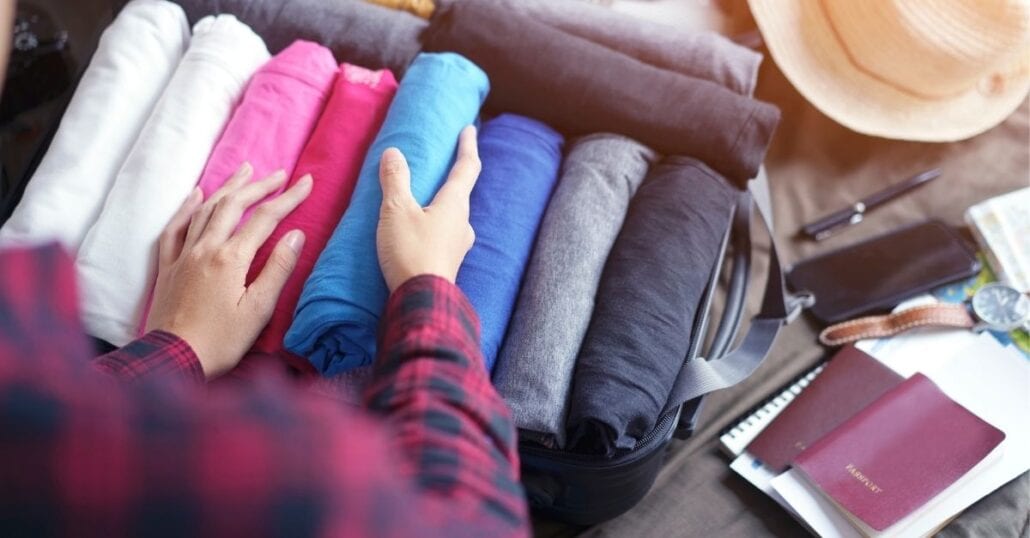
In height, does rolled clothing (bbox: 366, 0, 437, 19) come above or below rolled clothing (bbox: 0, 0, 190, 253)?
above

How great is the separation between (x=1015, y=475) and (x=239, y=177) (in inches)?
32.4

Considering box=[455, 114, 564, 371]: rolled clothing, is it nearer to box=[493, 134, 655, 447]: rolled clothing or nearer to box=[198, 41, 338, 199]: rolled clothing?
box=[493, 134, 655, 447]: rolled clothing

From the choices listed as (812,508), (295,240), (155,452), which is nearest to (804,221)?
(812,508)

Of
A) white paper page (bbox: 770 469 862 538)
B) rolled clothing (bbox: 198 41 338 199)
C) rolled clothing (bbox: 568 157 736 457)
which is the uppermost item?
rolled clothing (bbox: 198 41 338 199)

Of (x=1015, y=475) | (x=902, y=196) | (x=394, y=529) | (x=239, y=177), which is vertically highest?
(x=394, y=529)

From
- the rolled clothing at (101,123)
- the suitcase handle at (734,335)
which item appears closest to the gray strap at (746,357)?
the suitcase handle at (734,335)

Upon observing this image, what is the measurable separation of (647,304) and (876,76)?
54cm

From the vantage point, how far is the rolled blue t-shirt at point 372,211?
66 centimetres

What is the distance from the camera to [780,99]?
1170 millimetres

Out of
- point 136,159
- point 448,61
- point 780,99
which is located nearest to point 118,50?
point 136,159

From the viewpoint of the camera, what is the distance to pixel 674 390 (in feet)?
2.50

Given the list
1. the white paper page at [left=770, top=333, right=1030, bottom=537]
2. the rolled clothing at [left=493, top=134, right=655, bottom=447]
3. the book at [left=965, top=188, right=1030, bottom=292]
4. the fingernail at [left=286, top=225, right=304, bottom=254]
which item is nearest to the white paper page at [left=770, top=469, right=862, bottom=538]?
the white paper page at [left=770, top=333, right=1030, bottom=537]

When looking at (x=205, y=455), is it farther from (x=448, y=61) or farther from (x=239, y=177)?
(x=448, y=61)

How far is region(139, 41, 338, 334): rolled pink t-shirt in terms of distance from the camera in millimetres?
798
